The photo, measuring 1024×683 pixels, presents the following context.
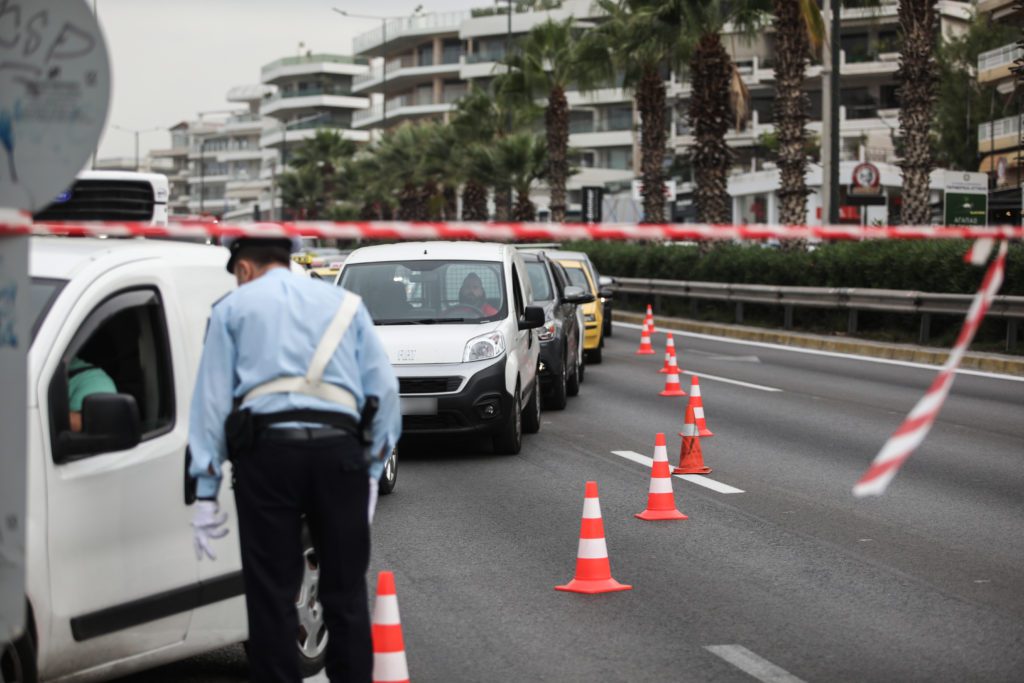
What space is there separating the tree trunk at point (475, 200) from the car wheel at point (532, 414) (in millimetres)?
58553

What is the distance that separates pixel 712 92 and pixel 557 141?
65.2ft

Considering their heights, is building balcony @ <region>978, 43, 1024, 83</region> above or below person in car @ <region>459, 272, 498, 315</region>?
above

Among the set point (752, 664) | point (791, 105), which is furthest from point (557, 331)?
point (791, 105)

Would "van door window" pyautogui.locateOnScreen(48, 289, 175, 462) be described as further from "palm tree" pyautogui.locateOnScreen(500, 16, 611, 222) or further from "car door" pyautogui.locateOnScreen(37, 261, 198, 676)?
"palm tree" pyautogui.locateOnScreen(500, 16, 611, 222)

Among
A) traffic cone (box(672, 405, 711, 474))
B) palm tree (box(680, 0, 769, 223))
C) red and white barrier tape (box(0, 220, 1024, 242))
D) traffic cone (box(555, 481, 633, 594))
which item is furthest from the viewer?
palm tree (box(680, 0, 769, 223))

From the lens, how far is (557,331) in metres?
17.3

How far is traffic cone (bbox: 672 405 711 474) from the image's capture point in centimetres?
1259

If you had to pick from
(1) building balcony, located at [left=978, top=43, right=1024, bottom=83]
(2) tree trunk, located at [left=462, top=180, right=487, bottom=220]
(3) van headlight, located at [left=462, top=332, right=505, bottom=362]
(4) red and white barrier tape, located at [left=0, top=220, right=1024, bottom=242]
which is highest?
(1) building balcony, located at [left=978, top=43, right=1024, bottom=83]

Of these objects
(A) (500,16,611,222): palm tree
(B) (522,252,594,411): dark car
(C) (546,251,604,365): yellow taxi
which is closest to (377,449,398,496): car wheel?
(B) (522,252,594,411): dark car

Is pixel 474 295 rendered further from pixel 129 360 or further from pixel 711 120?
pixel 711 120

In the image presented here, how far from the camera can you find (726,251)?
34469 mm

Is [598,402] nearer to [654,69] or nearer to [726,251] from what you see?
[726,251]

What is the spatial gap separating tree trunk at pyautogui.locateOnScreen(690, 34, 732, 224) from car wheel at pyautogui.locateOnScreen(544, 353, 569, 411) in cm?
2076

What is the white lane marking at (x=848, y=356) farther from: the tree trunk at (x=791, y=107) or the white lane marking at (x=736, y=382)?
the tree trunk at (x=791, y=107)
